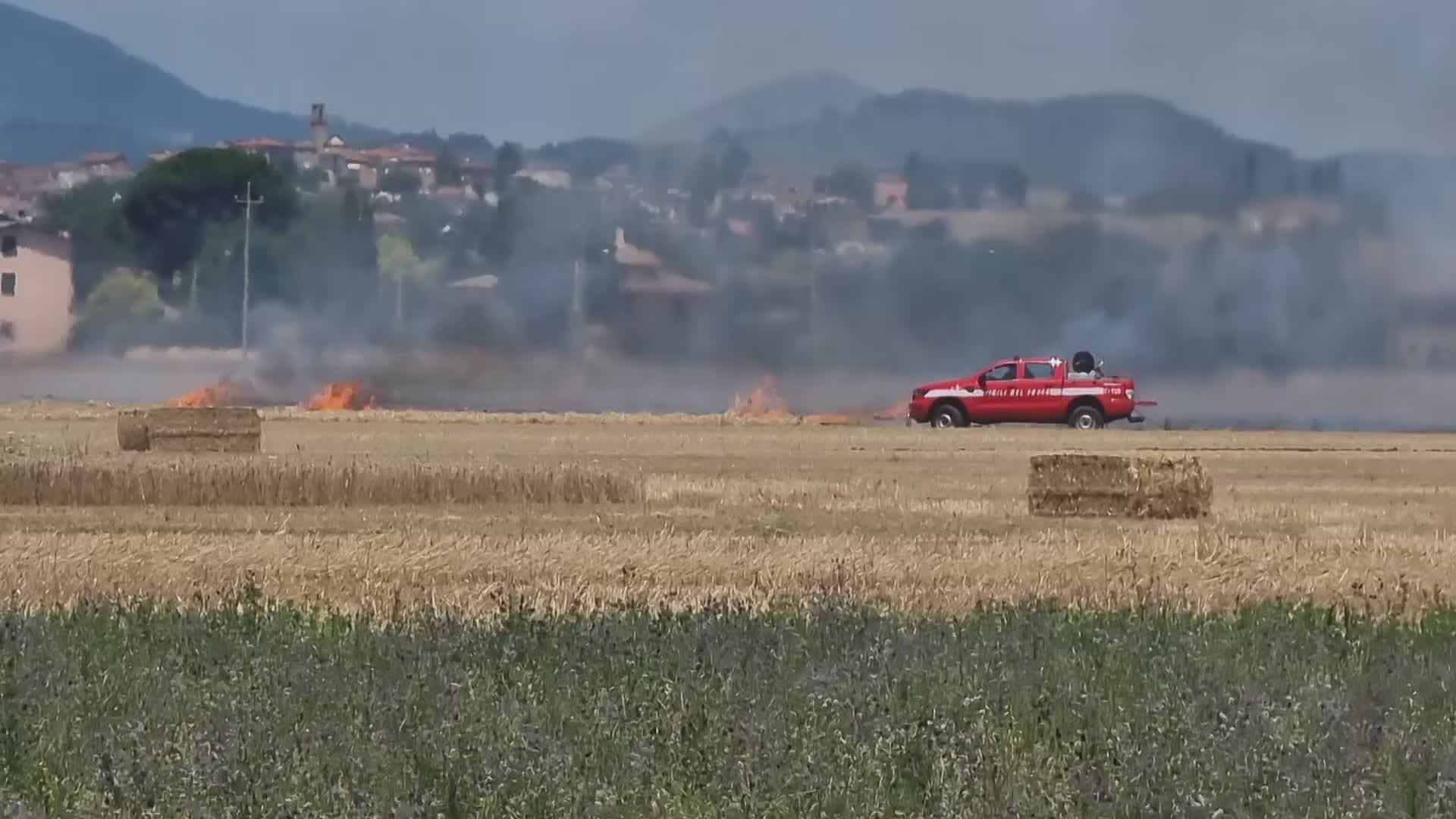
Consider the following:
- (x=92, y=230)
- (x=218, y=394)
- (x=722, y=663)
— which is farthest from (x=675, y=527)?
(x=92, y=230)

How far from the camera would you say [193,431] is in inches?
1379

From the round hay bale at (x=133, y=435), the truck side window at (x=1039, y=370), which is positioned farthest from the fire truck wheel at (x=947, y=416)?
the round hay bale at (x=133, y=435)

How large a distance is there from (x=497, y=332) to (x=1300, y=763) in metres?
58.3

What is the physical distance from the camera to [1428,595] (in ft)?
55.1

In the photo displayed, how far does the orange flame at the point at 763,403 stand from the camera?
184 ft

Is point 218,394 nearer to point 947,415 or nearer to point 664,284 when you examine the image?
point 664,284

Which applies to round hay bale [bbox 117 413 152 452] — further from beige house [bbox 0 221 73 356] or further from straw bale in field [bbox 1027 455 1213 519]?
beige house [bbox 0 221 73 356]

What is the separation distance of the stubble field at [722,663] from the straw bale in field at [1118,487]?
663mm

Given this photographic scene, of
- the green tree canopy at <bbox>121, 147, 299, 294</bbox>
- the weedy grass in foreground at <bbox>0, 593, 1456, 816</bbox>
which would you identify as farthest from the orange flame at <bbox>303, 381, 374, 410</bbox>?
the weedy grass in foreground at <bbox>0, 593, 1456, 816</bbox>

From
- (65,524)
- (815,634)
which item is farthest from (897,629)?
(65,524)

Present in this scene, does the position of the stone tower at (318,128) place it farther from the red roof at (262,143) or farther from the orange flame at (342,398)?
the orange flame at (342,398)

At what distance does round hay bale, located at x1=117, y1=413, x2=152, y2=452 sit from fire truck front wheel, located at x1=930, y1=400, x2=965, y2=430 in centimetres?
2027

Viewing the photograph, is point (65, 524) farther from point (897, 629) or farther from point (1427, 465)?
point (1427, 465)

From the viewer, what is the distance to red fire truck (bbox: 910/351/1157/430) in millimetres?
50656
